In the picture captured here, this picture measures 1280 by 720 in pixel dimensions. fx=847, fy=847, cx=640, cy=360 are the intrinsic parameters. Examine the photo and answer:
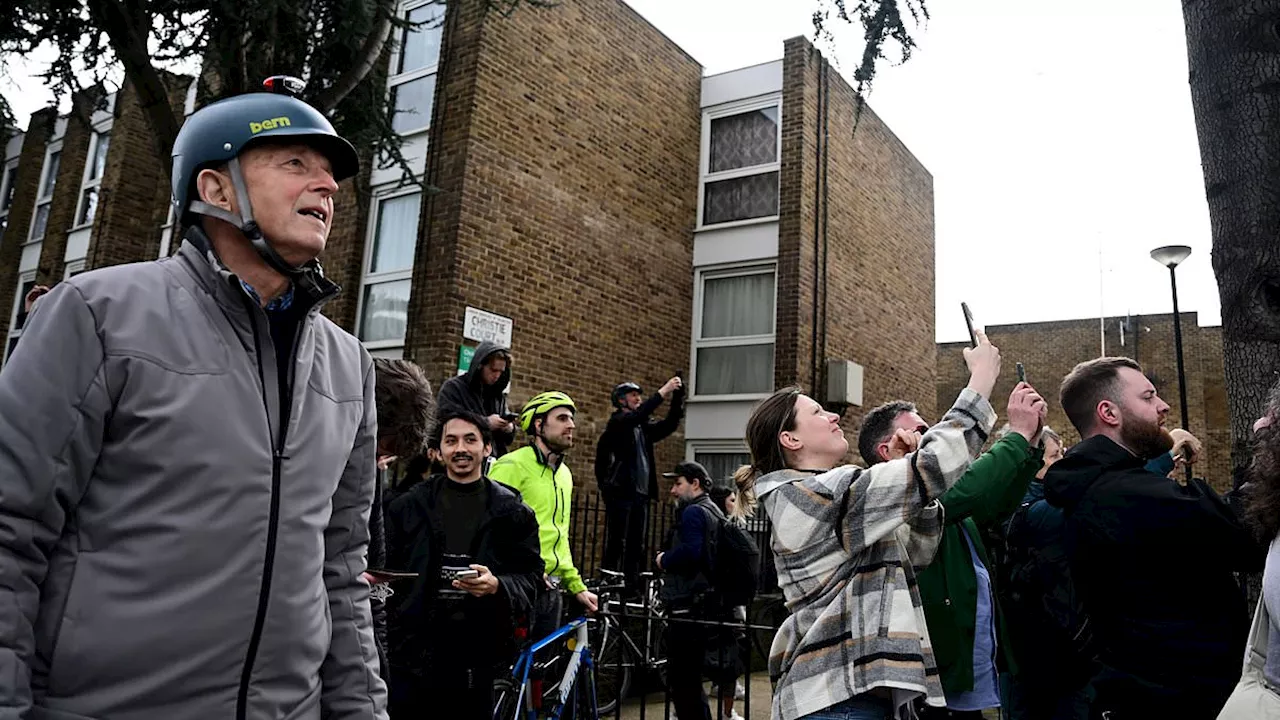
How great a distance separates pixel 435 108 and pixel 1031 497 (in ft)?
30.2

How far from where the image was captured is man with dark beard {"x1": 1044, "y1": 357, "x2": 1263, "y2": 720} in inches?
101

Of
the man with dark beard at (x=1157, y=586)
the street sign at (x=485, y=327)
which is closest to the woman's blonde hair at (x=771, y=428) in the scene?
the man with dark beard at (x=1157, y=586)

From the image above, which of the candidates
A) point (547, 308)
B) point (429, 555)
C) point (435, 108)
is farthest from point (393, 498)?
point (435, 108)

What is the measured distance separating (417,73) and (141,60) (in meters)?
4.99

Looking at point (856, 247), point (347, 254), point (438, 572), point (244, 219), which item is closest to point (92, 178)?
point (347, 254)

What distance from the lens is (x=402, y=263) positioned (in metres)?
11.7

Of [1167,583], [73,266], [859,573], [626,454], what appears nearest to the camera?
[1167,583]

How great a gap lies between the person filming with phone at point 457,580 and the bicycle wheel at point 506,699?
3.83 feet

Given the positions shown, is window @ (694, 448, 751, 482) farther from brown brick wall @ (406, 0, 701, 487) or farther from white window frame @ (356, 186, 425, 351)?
white window frame @ (356, 186, 425, 351)

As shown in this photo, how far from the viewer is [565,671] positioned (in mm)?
5348

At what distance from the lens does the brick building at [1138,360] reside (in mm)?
23812

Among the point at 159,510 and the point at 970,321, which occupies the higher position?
the point at 970,321

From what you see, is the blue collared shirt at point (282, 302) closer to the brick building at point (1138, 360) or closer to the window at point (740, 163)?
the window at point (740, 163)

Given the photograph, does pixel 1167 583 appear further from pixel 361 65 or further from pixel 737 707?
pixel 361 65
